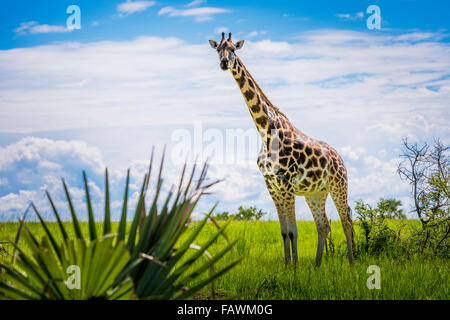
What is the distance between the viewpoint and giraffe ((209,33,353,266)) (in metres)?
6.57

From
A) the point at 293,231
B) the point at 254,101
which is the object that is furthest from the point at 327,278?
the point at 254,101

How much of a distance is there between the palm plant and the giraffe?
126 inches

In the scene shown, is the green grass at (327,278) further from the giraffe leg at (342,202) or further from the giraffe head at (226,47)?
the giraffe head at (226,47)

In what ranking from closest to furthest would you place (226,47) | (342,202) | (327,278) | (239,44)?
(327,278) < (226,47) < (239,44) < (342,202)

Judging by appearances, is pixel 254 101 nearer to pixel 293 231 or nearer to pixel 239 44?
pixel 239 44

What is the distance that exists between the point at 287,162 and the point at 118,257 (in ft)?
13.6

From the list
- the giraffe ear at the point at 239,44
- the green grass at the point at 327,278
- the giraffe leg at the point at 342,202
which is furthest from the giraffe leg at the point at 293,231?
the giraffe ear at the point at 239,44

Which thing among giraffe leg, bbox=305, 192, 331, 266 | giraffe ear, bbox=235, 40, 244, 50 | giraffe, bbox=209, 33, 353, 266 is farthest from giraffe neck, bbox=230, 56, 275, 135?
giraffe leg, bbox=305, 192, 331, 266

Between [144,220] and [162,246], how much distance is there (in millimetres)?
→ 369

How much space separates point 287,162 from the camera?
6.70m

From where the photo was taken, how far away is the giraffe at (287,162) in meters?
6.57
